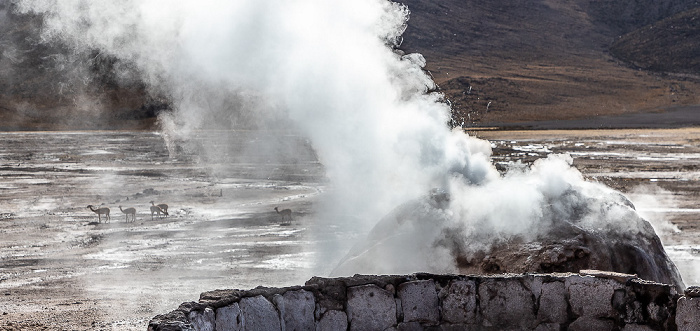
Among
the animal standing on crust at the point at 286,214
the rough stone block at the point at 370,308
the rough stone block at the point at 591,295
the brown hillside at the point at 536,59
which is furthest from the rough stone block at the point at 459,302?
the brown hillside at the point at 536,59

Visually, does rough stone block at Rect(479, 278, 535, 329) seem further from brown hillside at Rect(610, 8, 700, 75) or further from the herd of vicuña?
brown hillside at Rect(610, 8, 700, 75)

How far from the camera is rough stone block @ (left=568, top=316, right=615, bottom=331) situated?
632cm

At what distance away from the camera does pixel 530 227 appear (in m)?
8.23

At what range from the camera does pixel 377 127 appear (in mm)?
11453

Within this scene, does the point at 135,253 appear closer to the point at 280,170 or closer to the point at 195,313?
the point at 195,313

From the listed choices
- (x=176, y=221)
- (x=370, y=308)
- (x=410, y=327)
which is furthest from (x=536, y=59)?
(x=370, y=308)

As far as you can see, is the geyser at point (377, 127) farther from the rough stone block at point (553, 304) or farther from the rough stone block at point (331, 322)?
the rough stone block at point (331, 322)

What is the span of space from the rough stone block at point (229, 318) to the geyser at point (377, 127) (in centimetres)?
307

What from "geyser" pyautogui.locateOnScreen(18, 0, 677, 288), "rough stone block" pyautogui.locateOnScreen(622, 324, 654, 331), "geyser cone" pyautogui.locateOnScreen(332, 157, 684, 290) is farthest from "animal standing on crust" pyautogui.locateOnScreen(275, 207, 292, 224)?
"rough stone block" pyautogui.locateOnScreen(622, 324, 654, 331)

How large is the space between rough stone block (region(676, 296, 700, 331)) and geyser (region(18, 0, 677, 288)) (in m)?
2.03

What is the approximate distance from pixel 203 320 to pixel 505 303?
2.36 m

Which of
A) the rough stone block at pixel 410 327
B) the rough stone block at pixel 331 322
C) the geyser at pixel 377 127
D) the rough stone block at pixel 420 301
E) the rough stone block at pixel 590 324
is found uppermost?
the geyser at pixel 377 127

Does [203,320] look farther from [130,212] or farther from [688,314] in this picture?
[130,212]

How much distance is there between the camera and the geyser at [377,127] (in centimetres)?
845
